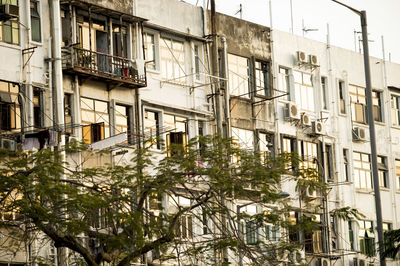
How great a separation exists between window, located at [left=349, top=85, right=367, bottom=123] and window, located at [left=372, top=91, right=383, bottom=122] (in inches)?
27.0

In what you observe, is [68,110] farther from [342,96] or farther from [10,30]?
[342,96]

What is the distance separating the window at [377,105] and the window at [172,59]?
11490 millimetres

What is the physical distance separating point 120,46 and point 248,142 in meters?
6.47

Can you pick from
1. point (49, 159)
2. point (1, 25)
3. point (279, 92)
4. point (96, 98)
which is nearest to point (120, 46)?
point (96, 98)

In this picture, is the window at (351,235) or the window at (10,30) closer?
the window at (10,30)

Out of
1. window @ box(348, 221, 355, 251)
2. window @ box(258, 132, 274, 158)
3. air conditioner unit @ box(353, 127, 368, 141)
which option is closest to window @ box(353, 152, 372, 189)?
air conditioner unit @ box(353, 127, 368, 141)

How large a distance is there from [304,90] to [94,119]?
11599mm

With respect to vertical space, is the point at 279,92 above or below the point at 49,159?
above

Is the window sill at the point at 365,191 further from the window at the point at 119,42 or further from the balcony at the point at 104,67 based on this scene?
the window at the point at 119,42

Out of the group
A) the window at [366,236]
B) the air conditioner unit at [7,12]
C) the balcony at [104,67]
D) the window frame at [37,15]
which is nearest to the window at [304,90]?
the window at [366,236]

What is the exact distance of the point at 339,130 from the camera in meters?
47.0

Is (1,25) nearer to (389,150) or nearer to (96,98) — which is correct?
(96,98)

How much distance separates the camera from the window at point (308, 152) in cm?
4494

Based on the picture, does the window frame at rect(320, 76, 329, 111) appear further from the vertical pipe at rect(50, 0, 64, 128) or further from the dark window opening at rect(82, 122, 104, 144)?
the vertical pipe at rect(50, 0, 64, 128)
